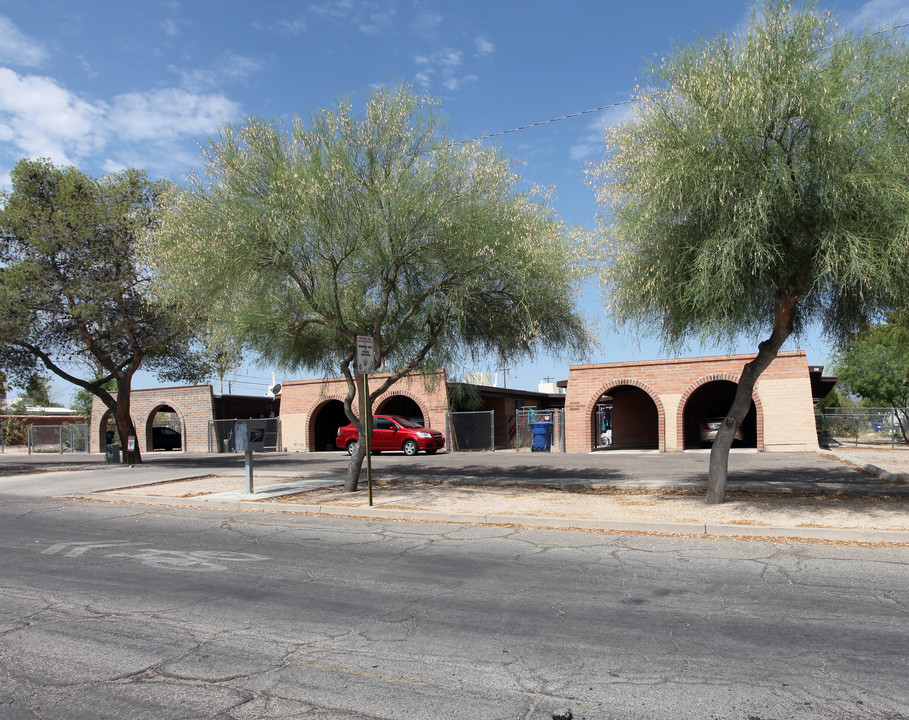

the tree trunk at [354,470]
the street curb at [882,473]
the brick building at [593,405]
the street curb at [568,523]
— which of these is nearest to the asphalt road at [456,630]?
the street curb at [568,523]

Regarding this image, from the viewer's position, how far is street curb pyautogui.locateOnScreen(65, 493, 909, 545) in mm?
8655

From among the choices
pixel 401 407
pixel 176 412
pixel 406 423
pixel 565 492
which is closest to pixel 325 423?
pixel 401 407

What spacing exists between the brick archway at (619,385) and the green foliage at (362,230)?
14582 mm

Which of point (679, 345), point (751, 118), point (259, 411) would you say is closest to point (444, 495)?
point (679, 345)

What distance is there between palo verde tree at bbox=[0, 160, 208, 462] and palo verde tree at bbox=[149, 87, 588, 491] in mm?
8915

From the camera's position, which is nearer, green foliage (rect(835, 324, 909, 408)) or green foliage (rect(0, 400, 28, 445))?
green foliage (rect(835, 324, 909, 408))

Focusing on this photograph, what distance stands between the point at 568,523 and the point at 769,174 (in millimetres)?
5604

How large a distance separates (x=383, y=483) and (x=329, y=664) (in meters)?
11.9

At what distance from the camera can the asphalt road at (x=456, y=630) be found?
4.05 metres

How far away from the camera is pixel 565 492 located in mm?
13875

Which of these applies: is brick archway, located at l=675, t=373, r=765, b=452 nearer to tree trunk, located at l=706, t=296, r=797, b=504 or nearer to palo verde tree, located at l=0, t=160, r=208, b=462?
tree trunk, located at l=706, t=296, r=797, b=504

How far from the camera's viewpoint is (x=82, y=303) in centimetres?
2044

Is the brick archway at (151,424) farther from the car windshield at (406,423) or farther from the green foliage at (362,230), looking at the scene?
the green foliage at (362,230)

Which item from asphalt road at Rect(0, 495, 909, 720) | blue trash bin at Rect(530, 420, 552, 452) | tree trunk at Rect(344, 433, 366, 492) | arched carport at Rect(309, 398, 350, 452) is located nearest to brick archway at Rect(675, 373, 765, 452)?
blue trash bin at Rect(530, 420, 552, 452)
